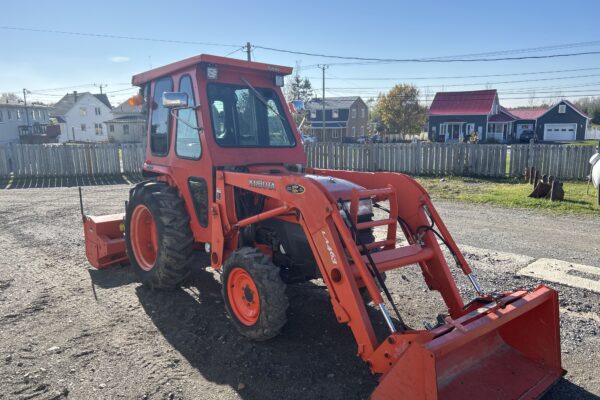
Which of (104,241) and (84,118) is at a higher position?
(84,118)

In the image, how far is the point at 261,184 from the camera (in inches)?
161

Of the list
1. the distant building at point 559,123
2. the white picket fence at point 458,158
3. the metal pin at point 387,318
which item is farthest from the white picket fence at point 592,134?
the metal pin at point 387,318

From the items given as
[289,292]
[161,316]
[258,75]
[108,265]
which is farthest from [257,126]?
[108,265]

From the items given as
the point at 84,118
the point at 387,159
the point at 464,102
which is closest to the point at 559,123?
the point at 464,102

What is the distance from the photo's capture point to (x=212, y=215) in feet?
15.3

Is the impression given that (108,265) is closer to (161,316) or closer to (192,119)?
(161,316)

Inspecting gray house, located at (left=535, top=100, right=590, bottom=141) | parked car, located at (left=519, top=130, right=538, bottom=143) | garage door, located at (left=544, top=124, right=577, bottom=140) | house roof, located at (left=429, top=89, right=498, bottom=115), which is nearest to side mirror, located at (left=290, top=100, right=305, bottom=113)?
house roof, located at (left=429, top=89, right=498, bottom=115)

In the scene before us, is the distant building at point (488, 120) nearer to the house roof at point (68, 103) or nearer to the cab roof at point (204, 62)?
the cab roof at point (204, 62)

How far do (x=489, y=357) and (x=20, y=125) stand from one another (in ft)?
190

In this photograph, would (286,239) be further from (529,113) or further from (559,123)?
(529,113)

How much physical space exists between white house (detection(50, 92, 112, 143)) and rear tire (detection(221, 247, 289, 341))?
200 feet

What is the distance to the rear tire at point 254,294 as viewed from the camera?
12.2 ft

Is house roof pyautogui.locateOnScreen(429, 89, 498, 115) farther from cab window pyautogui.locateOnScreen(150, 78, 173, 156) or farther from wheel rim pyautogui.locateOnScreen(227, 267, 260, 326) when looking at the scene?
wheel rim pyautogui.locateOnScreen(227, 267, 260, 326)

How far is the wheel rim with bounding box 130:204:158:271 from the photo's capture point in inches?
222
